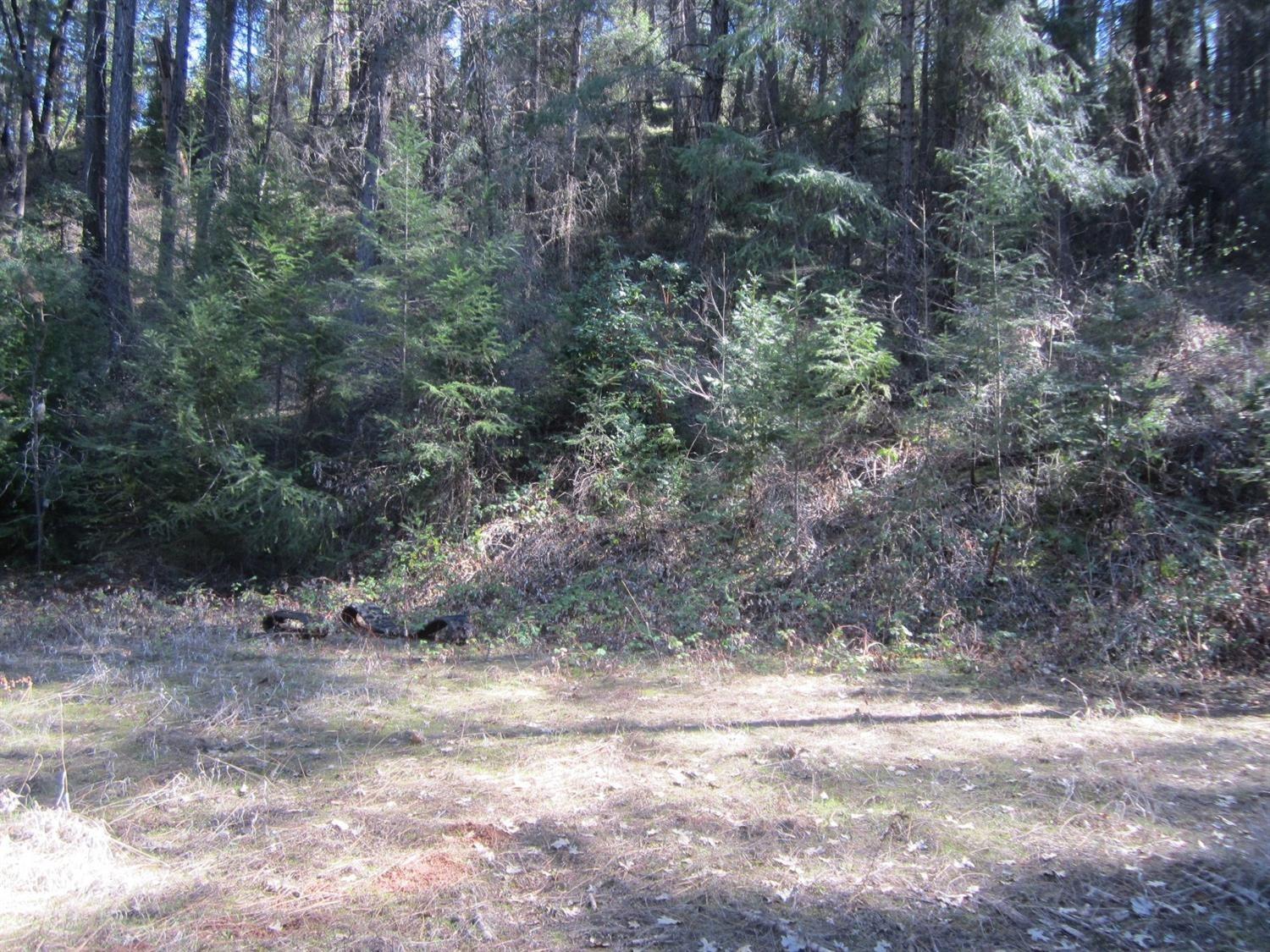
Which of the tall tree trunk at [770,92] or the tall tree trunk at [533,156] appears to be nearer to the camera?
the tall tree trunk at [770,92]

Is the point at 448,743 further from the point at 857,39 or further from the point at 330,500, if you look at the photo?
the point at 857,39

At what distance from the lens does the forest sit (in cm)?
966

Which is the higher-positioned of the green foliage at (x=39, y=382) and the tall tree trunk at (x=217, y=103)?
the tall tree trunk at (x=217, y=103)

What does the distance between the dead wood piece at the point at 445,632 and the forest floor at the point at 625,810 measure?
4.59 ft

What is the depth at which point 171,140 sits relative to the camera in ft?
67.5

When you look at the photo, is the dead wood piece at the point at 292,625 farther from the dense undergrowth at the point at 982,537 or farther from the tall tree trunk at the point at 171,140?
the tall tree trunk at the point at 171,140

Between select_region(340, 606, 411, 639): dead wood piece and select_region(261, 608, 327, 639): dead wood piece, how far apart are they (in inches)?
14.3

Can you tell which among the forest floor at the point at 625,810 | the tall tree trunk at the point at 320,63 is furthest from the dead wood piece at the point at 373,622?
the tall tree trunk at the point at 320,63

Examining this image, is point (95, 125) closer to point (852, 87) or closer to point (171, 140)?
point (171, 140)

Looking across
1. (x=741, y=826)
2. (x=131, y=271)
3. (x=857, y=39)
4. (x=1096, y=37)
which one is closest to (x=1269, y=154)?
(x=1096, y=37)

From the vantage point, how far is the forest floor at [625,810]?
12.1 ft

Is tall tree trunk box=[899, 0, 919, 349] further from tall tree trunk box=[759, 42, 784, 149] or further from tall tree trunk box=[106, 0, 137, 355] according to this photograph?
tall tree trunk box=[106, 0, 137, 355]

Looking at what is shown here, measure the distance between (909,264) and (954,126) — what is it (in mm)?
2602

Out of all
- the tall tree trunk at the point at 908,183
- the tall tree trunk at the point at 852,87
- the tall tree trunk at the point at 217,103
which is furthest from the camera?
the tall tree trunk at the point at 217,103
